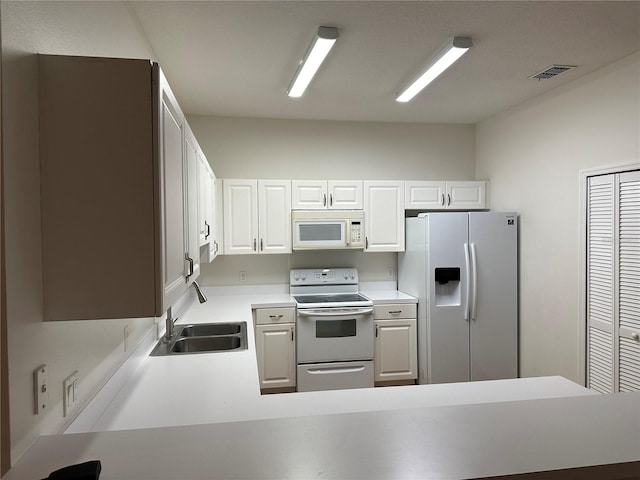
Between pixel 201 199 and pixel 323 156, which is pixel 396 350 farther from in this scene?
pixel 201 199

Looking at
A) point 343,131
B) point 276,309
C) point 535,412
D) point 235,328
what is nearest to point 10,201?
point 535,412

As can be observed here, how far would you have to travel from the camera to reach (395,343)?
152 inches

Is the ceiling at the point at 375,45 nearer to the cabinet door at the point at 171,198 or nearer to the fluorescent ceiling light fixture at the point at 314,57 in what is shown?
the fluorescent ceiling light fixture at the point at 314,57

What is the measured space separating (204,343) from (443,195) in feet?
8.91

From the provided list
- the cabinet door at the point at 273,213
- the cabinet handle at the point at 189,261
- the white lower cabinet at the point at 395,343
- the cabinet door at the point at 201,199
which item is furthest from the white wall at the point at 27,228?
the white lower cabinet at the point at 395,343

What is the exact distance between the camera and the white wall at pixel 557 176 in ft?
8.99

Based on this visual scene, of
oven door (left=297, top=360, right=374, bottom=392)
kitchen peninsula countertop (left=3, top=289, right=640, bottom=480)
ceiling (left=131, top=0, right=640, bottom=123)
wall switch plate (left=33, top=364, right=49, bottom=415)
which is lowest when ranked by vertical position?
oven door (left=297, top=360, right=374, bottom=392)

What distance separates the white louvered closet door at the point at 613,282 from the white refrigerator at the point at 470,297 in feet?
2.63

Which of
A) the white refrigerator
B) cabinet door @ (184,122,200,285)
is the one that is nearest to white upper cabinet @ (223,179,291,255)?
the white refrigerator

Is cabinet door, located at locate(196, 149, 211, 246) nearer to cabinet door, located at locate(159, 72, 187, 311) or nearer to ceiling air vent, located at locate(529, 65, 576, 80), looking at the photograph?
cabinet door, located at locate(159, 72, 187, 311)

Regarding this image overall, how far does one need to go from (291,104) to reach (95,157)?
9.03 feet

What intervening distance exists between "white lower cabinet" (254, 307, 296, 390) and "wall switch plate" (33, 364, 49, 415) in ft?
8.42

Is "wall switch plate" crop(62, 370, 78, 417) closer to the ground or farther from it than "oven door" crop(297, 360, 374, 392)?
farther from it

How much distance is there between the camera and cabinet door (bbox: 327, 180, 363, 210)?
401 cm
